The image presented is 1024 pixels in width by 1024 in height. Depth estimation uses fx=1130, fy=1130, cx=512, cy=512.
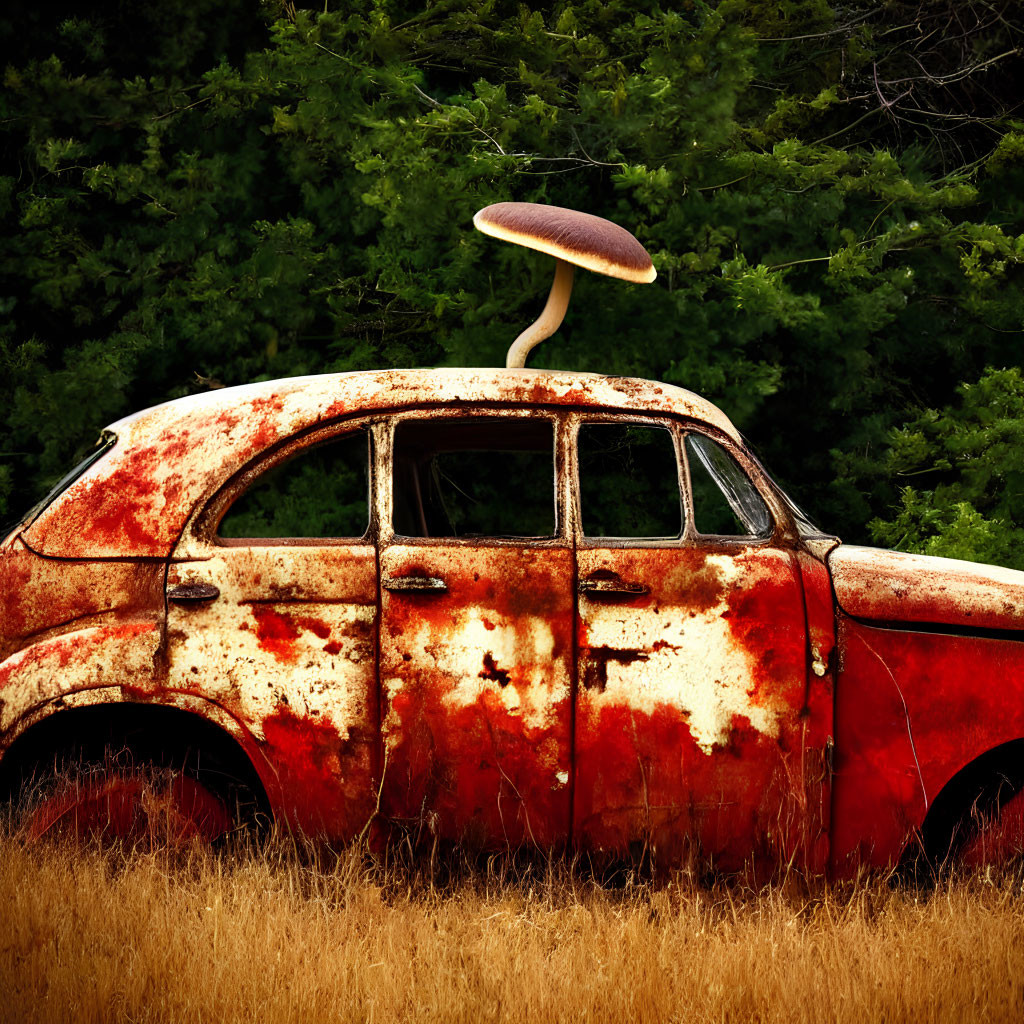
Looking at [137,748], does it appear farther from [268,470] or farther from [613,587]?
[613,587]

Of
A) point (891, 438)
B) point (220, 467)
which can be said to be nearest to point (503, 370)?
point (220, 467)

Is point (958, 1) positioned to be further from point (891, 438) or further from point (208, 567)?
point (208, 567)

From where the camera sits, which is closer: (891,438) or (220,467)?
(220,467)

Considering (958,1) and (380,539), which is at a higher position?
(958,1)

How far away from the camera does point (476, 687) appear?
376 cm

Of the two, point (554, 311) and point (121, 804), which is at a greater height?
point (554, 311)

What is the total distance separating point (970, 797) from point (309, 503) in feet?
18.3

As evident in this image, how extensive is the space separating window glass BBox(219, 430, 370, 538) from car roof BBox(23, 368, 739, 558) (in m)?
4.25

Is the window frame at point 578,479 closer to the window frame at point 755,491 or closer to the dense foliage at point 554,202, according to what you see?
the window frame at point 755,491

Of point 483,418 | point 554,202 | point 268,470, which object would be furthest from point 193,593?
point 554,202

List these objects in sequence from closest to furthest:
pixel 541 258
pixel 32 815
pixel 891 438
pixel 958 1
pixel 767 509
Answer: pixel 32 815
pixel 767 509
pixel 541 258
pixel 891 438
pixel 958 1

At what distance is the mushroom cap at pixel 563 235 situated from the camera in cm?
450

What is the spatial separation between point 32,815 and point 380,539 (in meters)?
1.44

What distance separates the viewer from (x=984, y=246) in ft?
27.1
